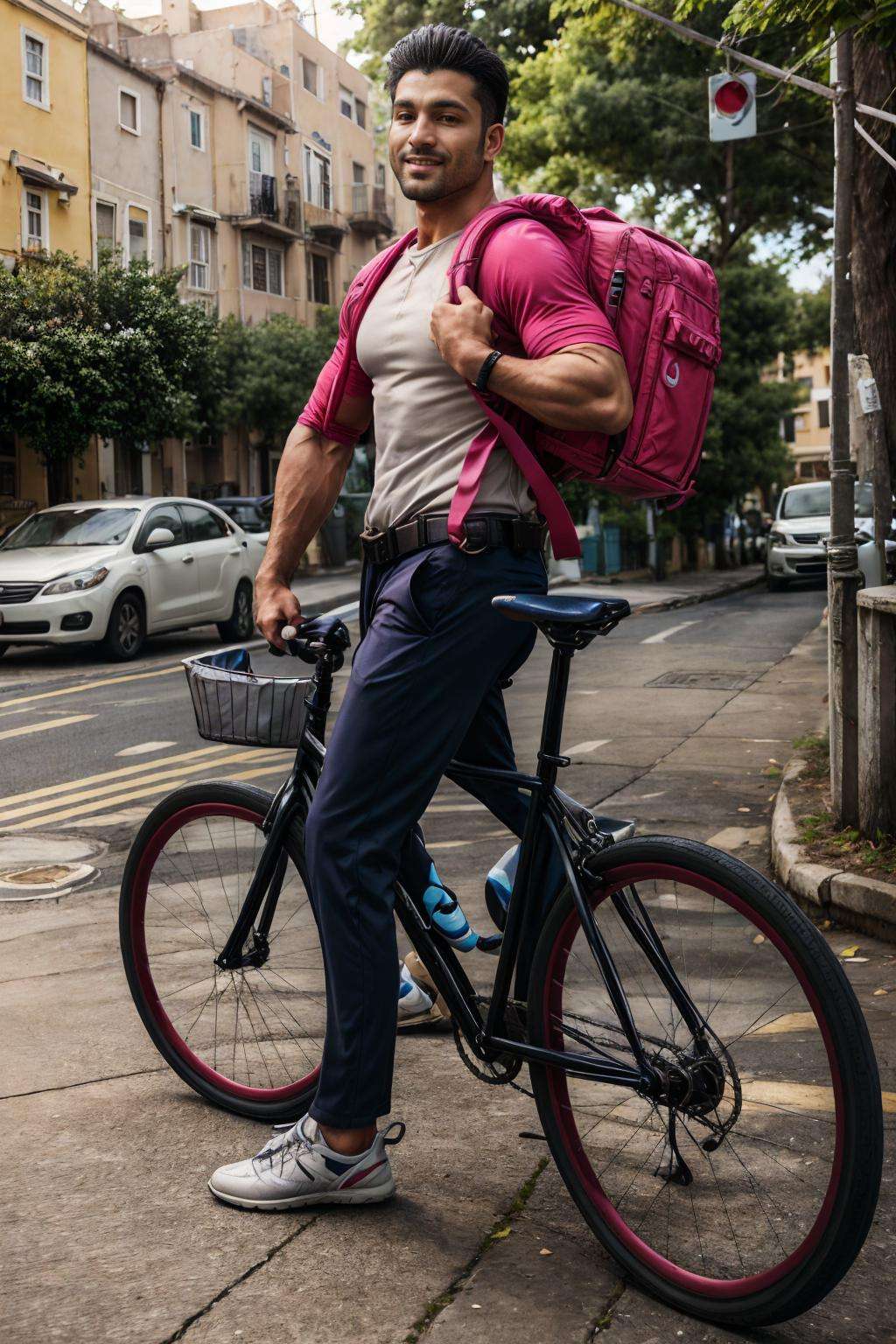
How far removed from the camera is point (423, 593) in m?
2.67

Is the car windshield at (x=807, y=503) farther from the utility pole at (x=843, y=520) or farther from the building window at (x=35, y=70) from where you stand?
the utility pole at (x=843, y=520)

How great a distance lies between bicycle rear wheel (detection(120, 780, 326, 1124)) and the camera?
10.5 feet

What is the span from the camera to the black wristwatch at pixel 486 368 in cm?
253

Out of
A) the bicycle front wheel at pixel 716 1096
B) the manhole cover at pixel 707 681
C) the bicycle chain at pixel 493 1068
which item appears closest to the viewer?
the bicycle front wheel at pixel 716 1096

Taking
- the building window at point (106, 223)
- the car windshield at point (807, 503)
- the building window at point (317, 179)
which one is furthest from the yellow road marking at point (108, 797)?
the building window at point (317, 179)

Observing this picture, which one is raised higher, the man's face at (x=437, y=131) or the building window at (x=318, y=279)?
the building window at (x=318, y=279)

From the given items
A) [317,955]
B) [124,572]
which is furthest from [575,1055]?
[124,572]

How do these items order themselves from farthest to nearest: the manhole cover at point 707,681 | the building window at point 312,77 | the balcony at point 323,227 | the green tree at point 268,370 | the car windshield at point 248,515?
the building window at point 312,77 → the balcony at point 323,227 → the green tree at point 268,370 → the car windshield at point 248,515 → the manhole cover at point 707,681

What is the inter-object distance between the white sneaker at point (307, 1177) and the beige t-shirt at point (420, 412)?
3.83 ft

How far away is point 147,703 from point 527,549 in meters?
8.74

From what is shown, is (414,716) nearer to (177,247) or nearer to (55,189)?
(55,189)

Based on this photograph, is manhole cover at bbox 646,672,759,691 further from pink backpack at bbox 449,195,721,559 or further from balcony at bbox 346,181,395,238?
balcony at bbox 346,181,395,238

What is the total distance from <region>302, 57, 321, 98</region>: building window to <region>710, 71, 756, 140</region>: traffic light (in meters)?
32.3

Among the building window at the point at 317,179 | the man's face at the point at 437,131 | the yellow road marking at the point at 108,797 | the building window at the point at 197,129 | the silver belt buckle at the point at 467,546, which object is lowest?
the yellow road marking at the point at 108,797
